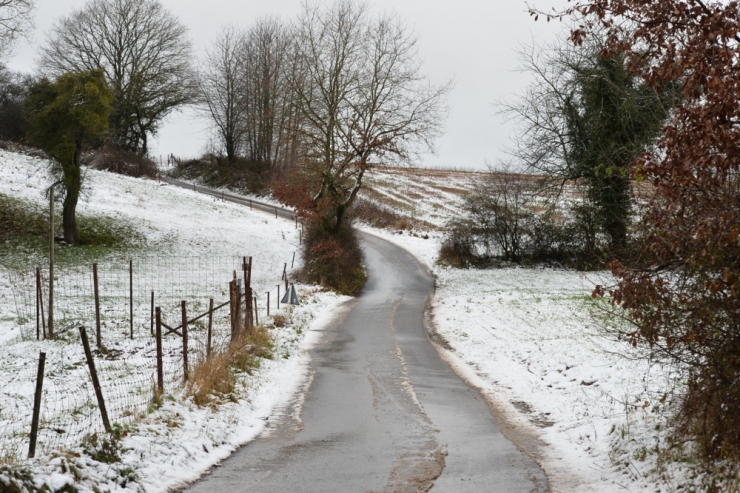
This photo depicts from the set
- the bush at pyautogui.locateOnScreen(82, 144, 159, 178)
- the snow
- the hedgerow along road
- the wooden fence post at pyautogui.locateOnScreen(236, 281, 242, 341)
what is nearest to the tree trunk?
the snow

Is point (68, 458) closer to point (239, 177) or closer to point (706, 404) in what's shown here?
point (706, 404)

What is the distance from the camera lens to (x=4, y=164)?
42562 mm

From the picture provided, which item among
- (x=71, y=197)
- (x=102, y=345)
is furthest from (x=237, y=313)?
(x=71, y=197)

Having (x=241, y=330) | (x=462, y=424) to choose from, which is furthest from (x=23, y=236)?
(x=462, y=424)

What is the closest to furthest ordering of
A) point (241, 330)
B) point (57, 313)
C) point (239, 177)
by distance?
point (241, 330)
point (57, 313)
point (239, 177)

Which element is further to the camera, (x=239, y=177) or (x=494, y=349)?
(x=239, y=177)

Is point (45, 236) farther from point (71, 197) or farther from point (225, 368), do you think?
point (225, 368)

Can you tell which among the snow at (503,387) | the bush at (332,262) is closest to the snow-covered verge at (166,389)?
the snow at (503,387)

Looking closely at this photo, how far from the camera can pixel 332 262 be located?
33.1m

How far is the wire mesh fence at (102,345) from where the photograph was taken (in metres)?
9.34

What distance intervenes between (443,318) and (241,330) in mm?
9744

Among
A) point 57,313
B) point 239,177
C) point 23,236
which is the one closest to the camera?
point 57,313

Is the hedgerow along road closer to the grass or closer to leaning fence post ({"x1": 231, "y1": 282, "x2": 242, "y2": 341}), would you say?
the grass

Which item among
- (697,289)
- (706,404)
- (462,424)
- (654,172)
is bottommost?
(462,424)
